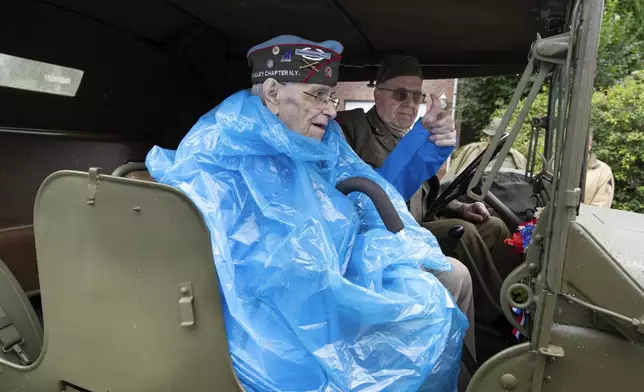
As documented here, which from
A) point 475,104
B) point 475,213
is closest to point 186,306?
point 475,213

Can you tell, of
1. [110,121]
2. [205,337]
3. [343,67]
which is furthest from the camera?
[343,67]

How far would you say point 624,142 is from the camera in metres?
7.60

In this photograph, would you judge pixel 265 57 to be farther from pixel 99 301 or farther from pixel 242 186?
pixel 99 301

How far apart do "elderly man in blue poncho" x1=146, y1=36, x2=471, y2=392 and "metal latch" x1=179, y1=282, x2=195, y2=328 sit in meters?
0.10

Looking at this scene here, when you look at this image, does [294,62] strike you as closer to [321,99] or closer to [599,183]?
[321,99]

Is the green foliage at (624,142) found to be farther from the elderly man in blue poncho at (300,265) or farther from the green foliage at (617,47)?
the elderly man in blue poncho at (300,265)

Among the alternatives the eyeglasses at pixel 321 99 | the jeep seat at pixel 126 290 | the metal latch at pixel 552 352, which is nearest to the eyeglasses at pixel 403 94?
the eyeglasses at pixel 321 99

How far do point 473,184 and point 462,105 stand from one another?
9.46 metres

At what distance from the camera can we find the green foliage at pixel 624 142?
295 inches

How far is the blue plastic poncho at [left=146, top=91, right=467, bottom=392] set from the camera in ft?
5.35

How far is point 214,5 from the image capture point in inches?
111

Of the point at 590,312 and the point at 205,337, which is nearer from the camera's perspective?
the point at 590,312

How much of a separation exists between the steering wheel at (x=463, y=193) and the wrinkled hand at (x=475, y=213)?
14cm

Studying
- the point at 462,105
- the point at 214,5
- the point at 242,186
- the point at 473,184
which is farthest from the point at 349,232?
the point at 462,105
